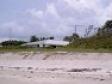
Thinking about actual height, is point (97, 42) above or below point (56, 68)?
above

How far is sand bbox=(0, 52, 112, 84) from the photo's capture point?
17.1m

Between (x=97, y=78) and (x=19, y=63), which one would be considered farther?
(x=19, y=63)

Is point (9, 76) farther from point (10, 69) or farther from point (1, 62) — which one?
point (1, 62)

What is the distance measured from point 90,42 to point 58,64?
32.7 feet

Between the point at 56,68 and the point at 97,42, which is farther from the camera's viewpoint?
the point at 97,42

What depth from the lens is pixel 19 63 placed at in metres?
23.6

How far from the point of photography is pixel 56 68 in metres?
20.0

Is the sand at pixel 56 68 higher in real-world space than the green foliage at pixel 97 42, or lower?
lower

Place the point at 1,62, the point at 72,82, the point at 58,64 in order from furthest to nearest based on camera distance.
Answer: the point at 1,62, the point at 58,64, the point at 72,82

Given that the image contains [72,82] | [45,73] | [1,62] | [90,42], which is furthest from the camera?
[90,42]

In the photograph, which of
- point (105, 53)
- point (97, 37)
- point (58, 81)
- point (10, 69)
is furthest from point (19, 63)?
point (97, 37)

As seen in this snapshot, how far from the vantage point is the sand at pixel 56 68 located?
17109mm

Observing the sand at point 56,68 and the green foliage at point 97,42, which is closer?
the sand at point 56,68

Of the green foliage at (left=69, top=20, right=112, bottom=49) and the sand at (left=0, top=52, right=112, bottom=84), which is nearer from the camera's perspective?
the sand at (left=0, top=52, right=112, bottom=84)
